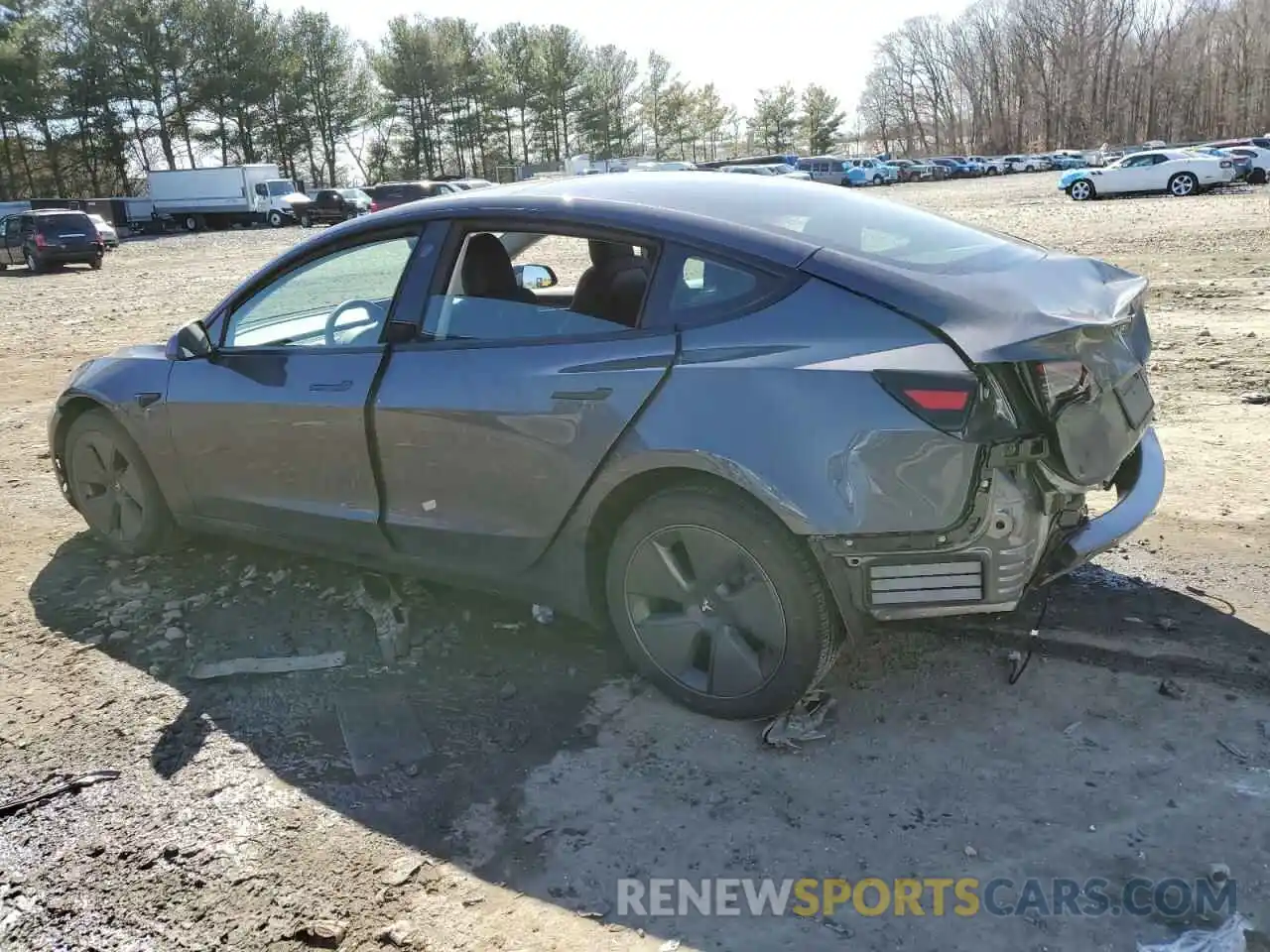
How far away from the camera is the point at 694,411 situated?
2.97 meters

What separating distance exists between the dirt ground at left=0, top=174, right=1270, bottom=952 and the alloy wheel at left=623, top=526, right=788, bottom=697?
0.19m

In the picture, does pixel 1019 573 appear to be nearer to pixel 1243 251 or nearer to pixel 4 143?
pixel 1243 251

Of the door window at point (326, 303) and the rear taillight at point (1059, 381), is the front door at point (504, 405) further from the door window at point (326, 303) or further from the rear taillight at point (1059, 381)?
the rear taillight at point (1059, 381)

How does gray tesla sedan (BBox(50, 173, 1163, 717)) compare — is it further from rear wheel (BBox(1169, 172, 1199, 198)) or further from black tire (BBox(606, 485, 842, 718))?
rear wheel (BBox(1169, 172, 1199, 198))

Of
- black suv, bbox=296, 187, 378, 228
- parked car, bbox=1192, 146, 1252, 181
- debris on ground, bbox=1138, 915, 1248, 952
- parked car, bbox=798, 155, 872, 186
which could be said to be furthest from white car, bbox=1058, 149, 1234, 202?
debris on ground, bbox=1138, 915, 1248, 952

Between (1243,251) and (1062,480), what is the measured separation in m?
13.8

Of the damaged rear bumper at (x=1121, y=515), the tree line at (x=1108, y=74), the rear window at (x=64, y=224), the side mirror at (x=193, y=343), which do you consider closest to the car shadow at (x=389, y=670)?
the damaged rear bumper at (x=1121, y=515)

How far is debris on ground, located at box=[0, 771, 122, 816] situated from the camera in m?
3.05

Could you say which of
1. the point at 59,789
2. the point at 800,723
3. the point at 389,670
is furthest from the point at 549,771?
the point at 59,789

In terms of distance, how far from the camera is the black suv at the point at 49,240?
25703mm

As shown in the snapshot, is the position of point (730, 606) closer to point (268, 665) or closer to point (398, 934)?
point (398, 934)

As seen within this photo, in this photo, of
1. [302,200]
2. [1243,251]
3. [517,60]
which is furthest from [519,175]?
[1243,251]

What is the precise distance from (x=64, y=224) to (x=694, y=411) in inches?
1113

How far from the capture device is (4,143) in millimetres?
59781
